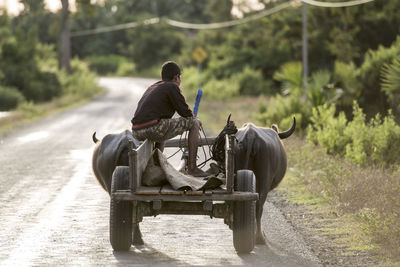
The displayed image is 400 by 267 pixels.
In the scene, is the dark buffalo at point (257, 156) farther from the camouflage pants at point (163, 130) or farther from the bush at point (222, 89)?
the bush at point (222, 89)

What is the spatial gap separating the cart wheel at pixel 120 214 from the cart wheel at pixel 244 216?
1027mm

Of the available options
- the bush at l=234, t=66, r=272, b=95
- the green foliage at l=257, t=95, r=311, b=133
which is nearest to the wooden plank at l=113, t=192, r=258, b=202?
the green foliage at l=257, t=95, r=311, b=133

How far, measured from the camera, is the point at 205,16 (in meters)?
108

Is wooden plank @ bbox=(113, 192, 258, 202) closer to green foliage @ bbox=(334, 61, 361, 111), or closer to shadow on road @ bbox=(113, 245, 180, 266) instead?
shadow on road @ bbox=(113, 245, 180, 266)

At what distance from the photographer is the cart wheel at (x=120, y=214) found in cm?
716

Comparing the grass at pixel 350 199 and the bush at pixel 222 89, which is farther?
the bush at pixel 222 89

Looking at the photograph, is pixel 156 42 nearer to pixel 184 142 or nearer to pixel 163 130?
pixel 184 142

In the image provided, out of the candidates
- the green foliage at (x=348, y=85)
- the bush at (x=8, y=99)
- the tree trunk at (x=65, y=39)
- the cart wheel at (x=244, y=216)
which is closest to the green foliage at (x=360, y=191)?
the cart wheel at (x=244, y=216)

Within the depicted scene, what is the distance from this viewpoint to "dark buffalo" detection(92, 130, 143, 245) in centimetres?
817

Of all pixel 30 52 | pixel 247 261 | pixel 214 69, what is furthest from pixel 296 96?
pixel 214 69

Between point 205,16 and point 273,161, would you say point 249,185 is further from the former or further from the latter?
point 205,16

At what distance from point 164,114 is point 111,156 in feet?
2.55

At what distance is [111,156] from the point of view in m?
8.20

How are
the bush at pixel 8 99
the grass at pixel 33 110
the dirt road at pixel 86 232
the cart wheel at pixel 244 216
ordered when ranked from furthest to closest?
1. the bush at pixel 8 99
2. the grass at pixel 33 110
3. the dirt road at pixel 86 232
4. the cart wheel at pixel 244 216
